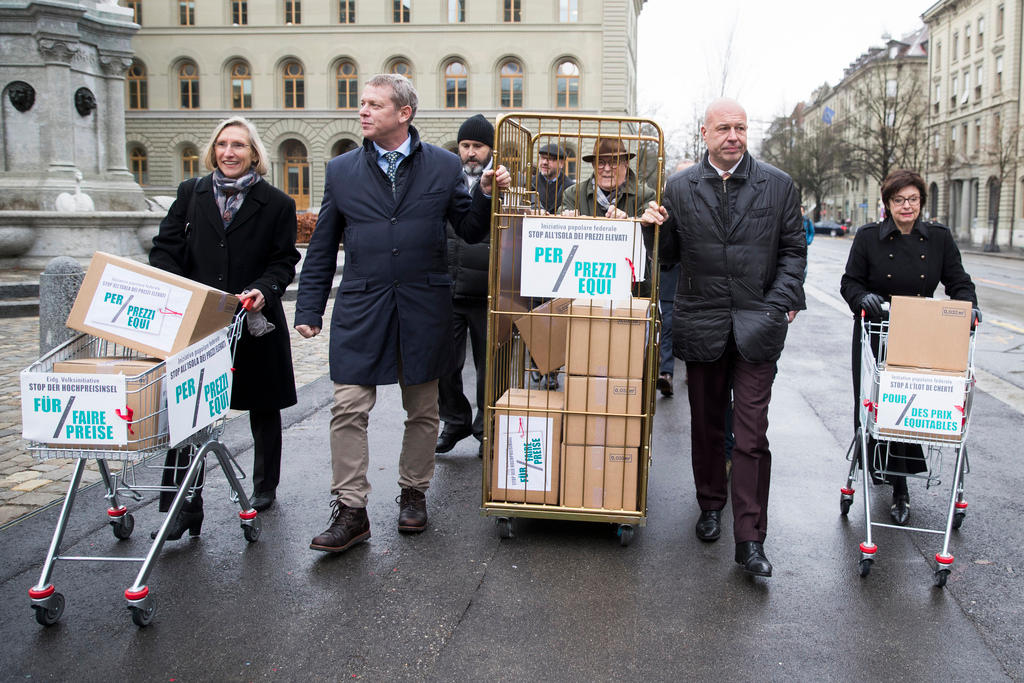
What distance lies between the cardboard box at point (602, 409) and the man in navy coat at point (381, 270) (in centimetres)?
72

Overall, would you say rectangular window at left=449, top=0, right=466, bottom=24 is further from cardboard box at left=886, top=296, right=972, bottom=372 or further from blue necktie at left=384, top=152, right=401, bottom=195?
cardboard box at left=886, top=296, right=972, bottom=372

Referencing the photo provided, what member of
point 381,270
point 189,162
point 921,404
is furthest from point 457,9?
point 921,404

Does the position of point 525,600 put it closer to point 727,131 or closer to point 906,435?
point 906,435

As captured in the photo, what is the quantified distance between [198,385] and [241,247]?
3.76 feet

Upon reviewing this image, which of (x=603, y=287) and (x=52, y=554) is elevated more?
(x=603, y=287)

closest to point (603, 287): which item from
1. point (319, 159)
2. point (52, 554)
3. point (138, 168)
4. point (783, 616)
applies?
point (783, 616)

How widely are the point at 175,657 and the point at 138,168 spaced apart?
57769mm

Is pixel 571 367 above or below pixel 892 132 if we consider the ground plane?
below

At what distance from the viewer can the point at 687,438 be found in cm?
703

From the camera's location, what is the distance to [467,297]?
6.39 meters

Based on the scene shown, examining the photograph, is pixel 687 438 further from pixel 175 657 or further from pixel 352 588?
pixel 175 657

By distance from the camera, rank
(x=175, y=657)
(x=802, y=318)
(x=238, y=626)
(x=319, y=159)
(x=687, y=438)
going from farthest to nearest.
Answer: (x=319, y=159), (x=802, y=318), (x=687, y=438), (x=238, y=626), (x=175, y=657)

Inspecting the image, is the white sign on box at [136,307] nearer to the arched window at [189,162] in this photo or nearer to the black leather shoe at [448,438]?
the black leather shoe at [448,438]

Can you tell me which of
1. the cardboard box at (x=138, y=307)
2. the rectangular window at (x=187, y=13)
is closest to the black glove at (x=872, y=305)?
the cardboard box at (x=138, y=307)
